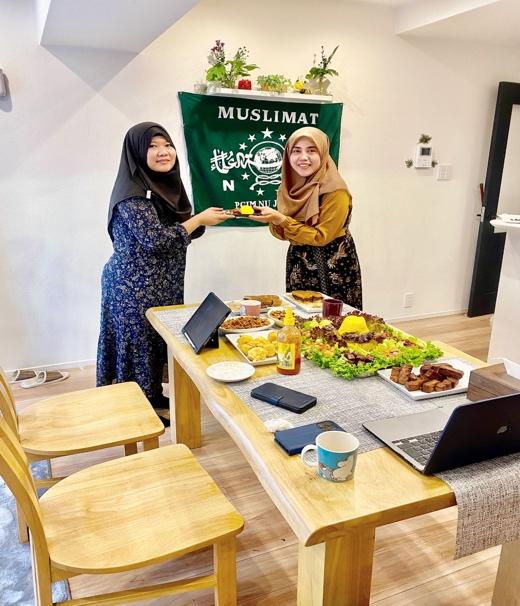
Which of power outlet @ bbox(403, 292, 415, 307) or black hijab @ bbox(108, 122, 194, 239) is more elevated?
black hijab @ bbox(108, 122, 194, 239)

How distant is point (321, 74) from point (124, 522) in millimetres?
3182

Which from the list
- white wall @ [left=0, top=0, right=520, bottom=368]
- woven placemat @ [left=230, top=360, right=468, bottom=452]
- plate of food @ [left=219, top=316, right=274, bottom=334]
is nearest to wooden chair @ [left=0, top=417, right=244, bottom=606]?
woven placemat @ [left=230, top=360, right=468, bottom=452]

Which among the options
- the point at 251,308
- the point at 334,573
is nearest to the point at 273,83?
the point at 251,308

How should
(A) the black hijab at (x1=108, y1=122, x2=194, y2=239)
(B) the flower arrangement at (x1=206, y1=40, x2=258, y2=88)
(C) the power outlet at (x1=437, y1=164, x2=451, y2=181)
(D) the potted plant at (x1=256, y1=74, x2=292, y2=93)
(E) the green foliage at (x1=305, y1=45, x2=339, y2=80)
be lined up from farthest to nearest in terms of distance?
1. (C) the power outlet at (x1=437, y1=164, x2=451, y2=181)
2. (E) the green foliage at (x1=305, y1=45, x2=339, y2=80)
3. (D) the potted plant at (x1=256, y1=74, x2=292, y2=93)
4. (B) the flower arrangement at (x1=206, y1=40, x2=258, y2=88)
5. (A) the black hijab at (x1=108, y1=122, x2=194, y2=239)

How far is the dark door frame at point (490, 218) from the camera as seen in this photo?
13.7ft

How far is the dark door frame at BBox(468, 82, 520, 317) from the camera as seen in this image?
417 cm

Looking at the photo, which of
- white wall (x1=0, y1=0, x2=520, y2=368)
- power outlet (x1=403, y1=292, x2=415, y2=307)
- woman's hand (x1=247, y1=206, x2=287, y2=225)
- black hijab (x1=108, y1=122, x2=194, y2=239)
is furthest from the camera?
power outlet (x1=403, y1=292, x2=415, y2=307)

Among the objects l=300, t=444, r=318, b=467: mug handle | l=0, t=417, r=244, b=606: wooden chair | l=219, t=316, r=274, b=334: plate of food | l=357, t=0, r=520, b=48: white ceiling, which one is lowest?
l=0, t=417, r=244, b=606: wooden chair

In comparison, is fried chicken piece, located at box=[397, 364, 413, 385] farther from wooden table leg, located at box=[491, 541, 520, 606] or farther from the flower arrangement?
the flower arrangement

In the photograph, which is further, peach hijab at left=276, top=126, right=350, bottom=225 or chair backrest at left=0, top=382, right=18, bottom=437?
peach hijab at left=276, top=126, right=350, bottom=225

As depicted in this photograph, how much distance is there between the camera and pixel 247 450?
1157 millimetres

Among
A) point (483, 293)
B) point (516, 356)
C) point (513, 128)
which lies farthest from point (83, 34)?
point (483, 293)

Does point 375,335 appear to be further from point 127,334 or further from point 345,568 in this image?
point 127,334

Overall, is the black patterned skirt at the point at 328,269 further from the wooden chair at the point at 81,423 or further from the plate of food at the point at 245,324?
the wooden chair at the point at 81,423
